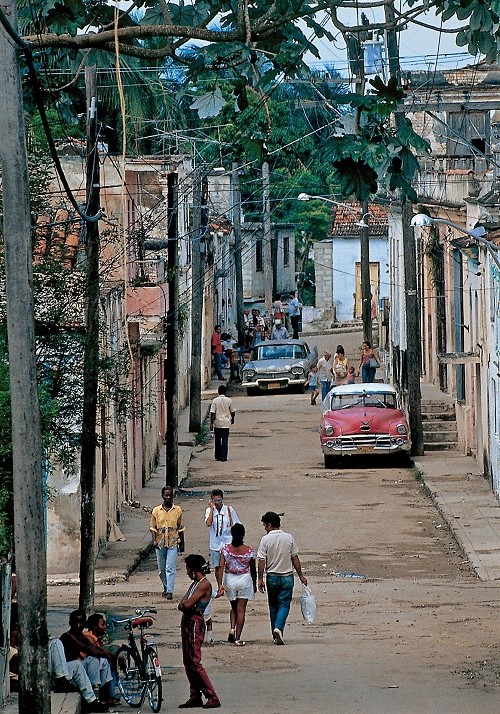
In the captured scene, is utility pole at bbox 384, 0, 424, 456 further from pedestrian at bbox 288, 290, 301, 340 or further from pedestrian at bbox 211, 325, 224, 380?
pedestrian at bbox 288, 290, 301, 340

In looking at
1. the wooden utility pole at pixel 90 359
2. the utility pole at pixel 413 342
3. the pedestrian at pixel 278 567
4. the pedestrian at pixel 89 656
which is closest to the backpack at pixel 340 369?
the utility pole at pixel 413 342

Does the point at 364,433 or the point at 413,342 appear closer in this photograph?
the point at 364,433

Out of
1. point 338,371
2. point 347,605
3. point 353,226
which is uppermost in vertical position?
point 353,226

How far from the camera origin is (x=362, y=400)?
33.0 m

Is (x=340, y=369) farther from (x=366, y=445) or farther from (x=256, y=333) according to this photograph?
(x=256, y=333)

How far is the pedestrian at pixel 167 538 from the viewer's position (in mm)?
19500

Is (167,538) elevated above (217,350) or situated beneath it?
situated beneath

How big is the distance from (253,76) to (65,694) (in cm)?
568

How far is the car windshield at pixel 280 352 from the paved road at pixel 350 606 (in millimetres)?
13398

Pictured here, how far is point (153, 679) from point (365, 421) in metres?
18.5

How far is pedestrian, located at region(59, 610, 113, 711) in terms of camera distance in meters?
13.4

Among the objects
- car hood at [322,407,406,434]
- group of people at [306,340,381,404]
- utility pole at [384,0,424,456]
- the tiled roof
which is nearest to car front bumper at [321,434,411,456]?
car hood at [322,407,406,434]

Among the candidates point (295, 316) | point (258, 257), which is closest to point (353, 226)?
point (295, 316)

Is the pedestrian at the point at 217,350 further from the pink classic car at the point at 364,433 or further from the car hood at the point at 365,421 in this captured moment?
the car hood at the point at 365,421
